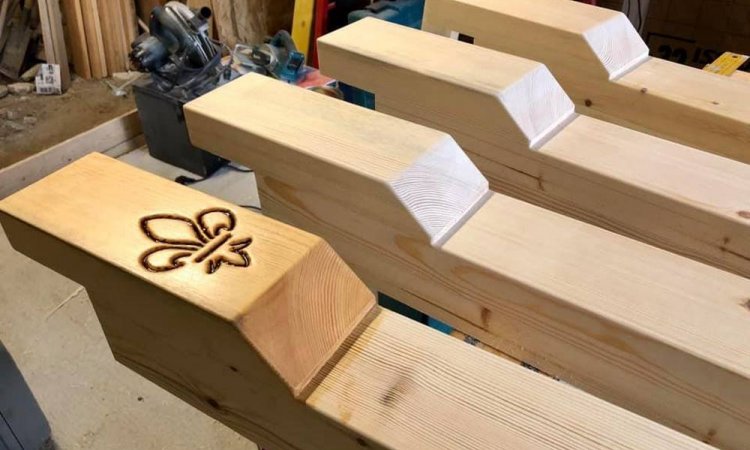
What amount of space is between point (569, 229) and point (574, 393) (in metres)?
0.22

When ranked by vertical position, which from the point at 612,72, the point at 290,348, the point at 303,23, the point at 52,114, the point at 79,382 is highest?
the point at 612,72

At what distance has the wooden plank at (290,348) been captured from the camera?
0.56 meters

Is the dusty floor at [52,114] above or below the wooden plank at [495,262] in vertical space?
below

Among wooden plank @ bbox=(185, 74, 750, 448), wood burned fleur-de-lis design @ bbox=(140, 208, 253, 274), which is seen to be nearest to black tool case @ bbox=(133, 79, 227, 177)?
wooden plank @ bbox=(185, 74, 750, 448)

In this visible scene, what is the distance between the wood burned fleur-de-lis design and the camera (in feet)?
2.15

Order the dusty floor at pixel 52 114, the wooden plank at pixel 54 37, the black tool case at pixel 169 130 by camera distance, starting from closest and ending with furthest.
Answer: the black tool case at pixel 169 130 < the dusty floor at pixel 52 114 < the wooden plank at pixel 54 37

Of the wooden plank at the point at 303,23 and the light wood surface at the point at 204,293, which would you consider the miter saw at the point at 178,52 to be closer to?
the wooden plank at the point at 303,23

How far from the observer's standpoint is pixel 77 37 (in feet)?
12.0

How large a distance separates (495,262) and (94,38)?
3695mm

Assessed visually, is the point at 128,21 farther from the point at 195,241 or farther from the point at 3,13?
the point at 195,241

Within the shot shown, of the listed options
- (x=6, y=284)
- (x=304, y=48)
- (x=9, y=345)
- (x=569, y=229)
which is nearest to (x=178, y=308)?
(x=569, y=229)

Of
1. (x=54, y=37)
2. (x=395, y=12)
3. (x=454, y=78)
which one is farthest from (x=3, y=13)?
(x=454, y=78)

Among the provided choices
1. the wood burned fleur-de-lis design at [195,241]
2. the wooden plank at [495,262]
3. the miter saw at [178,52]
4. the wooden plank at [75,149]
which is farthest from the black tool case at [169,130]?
the wood burned fleur-de-lis design at [195,241]

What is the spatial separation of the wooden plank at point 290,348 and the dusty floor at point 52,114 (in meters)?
2.73
